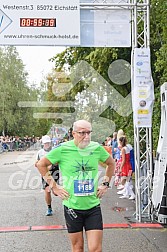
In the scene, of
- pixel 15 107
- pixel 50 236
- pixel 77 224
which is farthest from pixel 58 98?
pixel 77 224

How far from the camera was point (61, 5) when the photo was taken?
8.14 m

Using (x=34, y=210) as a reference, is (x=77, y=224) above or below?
above

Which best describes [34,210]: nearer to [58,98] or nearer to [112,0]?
[112,0]

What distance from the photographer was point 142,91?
27.0 feet

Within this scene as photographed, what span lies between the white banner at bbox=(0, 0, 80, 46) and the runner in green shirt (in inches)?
148

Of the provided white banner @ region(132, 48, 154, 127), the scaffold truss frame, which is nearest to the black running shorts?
the scaffold truss frame

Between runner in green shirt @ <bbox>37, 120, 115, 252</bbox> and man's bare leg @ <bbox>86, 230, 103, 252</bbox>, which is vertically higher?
runner in green shirt @ <bbox>37, 120, 115, 252</bbox>

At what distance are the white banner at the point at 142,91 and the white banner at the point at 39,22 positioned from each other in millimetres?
1308

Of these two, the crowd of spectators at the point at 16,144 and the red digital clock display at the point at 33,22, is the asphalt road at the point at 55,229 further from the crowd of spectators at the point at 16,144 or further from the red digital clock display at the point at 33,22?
the crowd of spectators at the point at 16,144

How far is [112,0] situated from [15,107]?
43.8 metres

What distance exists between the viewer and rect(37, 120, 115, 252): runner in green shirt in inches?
186

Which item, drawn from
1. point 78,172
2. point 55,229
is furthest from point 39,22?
point 78,172

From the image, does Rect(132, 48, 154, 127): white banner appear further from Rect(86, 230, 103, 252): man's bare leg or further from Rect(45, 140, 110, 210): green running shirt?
Rect(86, 230, 103, 252): man's bare leg

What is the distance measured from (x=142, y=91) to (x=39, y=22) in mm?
2344
